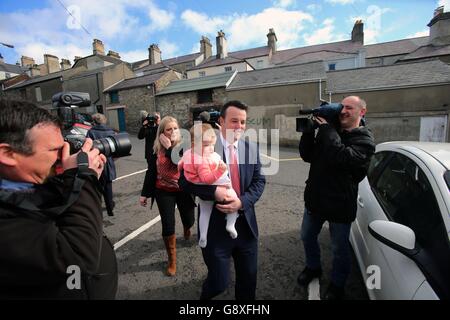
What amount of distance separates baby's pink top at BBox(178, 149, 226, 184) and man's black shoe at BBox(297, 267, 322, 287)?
1.60m

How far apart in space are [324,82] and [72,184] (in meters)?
14.7

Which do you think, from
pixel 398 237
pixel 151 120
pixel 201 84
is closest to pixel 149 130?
pixel 151 120

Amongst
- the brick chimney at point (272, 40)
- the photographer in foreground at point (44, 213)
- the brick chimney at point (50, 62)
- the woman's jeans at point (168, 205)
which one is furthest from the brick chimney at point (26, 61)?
the photographer in foreground at point (44, 213)

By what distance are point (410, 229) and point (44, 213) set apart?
78.1 inches

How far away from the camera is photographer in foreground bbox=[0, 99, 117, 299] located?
0.90 m

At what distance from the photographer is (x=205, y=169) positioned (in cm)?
174

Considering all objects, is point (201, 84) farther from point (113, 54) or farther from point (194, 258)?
point (113, 54)

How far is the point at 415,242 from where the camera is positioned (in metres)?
1.52

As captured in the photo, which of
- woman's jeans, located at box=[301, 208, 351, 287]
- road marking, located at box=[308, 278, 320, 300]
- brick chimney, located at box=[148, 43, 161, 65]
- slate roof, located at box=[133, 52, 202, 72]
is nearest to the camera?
woman's jeans, located at box=[301, 208, 351, 287]

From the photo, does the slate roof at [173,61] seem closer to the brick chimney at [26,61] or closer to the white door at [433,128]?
the brick chimney at [26,61]

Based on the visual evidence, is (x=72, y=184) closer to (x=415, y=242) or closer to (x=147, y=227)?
(x=415, y=242)

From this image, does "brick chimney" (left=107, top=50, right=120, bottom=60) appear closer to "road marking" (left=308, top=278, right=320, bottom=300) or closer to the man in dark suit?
the man in dark suit

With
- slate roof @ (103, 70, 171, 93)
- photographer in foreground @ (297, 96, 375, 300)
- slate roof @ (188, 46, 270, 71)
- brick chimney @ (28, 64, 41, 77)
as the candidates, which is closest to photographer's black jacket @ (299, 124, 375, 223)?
photographer in foreground @ (297, 96, 375, 300)
